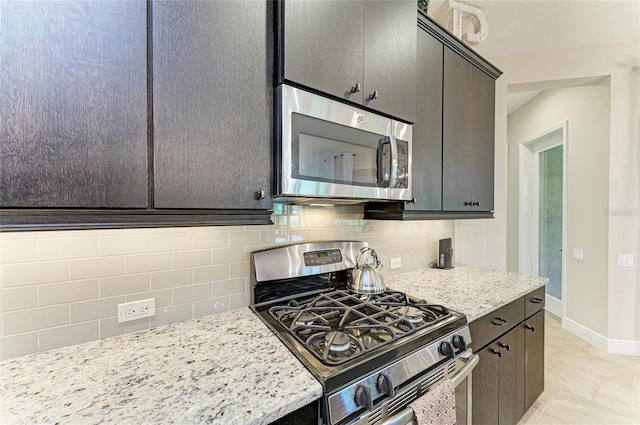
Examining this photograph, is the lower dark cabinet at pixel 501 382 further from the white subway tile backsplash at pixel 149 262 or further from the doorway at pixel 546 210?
the doorway at pixel 546 210

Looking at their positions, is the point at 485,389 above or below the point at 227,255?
below

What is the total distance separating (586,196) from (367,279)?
2.96m

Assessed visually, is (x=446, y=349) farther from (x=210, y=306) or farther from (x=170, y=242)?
(x=170, y=242)

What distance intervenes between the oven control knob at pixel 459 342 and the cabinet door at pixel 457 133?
2.90ft

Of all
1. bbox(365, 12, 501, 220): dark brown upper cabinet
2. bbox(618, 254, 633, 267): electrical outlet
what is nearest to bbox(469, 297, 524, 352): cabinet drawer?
bbox(365, 12, 501, 220): dark brown upper cabinet

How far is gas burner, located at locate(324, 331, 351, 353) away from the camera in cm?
92

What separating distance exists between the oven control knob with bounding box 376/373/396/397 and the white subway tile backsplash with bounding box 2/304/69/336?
1092 mm

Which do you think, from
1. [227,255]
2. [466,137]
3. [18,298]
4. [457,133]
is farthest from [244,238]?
[466,137]

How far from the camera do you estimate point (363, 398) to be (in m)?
0.83

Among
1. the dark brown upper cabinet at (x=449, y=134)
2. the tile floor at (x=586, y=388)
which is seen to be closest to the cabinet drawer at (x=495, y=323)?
the dark brown upper cabinet at (x=449, y=134)

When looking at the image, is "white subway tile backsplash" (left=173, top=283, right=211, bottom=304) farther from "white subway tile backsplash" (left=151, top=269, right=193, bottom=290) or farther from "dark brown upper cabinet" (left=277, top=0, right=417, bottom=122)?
"dark brown upper cabinet" (left=277, top=0, right=417, bottom=122)

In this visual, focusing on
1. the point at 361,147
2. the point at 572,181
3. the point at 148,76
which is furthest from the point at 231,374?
the point at 572,181

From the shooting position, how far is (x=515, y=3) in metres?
2.04

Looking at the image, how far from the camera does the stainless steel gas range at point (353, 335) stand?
83 centimetres
